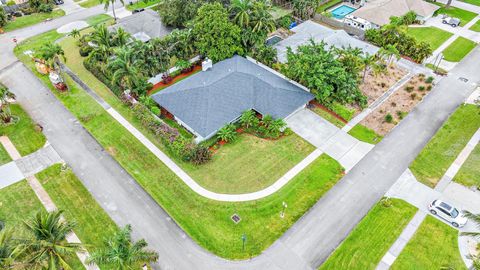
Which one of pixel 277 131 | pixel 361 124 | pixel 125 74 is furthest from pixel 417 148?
pixel 125 74

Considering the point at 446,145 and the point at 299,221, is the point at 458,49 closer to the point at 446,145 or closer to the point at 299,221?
the point at 446,145

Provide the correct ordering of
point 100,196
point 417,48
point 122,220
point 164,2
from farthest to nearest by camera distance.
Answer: point 164,2 < point 417,48 < point 100,196 < point 122,220

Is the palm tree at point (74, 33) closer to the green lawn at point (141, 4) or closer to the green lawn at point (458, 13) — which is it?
the green lawn at point (141, 4)

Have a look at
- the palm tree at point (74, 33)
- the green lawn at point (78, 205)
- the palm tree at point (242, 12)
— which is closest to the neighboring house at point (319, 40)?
the palm tree at point (242, 12)

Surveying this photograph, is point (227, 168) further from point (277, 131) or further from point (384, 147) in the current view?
point (384, 147)

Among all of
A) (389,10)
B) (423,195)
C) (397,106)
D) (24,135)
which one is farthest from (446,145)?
(24,135)

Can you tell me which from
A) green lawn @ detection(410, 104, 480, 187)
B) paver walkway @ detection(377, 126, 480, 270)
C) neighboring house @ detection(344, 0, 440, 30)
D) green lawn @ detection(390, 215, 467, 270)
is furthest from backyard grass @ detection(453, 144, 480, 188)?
neighboring house @ detection(344, 0, 440, 30)

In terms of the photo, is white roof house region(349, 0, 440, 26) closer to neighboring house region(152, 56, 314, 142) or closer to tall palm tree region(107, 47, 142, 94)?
neighboring house region(152, 56, 314, 142)
